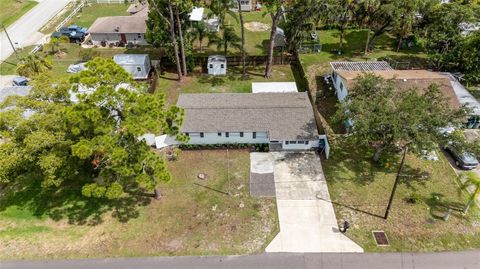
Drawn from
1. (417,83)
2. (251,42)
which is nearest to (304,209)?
(417,83)

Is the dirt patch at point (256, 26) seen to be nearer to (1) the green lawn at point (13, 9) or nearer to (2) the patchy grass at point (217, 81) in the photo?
(2) the patchy grass at point (217, 81)

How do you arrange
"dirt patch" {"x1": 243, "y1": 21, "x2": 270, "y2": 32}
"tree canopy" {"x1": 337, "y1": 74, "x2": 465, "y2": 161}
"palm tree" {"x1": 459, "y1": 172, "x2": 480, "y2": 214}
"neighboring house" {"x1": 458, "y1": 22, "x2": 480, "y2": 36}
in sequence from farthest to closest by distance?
"dirt patch" {"x1": 243, "y1": 21, "x2": 270, "y2": 32}, "neighboring house" {"x1": 458, "y1": 22, "x2": 480, "y2": 36}, "tree canopy" {"x1": 337, "y1": 74, "x2": 465, "y2": 161}, "palm tree" {"x1": 459, "y1": 172, "x2": 480, "y2": 214}

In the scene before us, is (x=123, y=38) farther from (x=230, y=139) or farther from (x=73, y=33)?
(x=230, y=139)

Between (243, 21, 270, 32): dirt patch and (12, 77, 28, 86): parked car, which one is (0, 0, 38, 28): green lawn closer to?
(12, 77, 28, 86): parked car

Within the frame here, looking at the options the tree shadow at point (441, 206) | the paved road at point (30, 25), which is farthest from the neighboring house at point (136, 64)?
the tree shadow at point (441, 206)

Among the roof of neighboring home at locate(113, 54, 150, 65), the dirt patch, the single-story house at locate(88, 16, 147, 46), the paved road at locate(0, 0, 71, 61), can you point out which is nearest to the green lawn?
the paved road at locate(0, 0, 71, 61)

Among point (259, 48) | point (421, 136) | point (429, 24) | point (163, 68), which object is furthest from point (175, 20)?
point (429, 24)

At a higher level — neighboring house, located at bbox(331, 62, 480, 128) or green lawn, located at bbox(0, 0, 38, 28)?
green lawn, located at bbox(0, 0, 38, 28)
